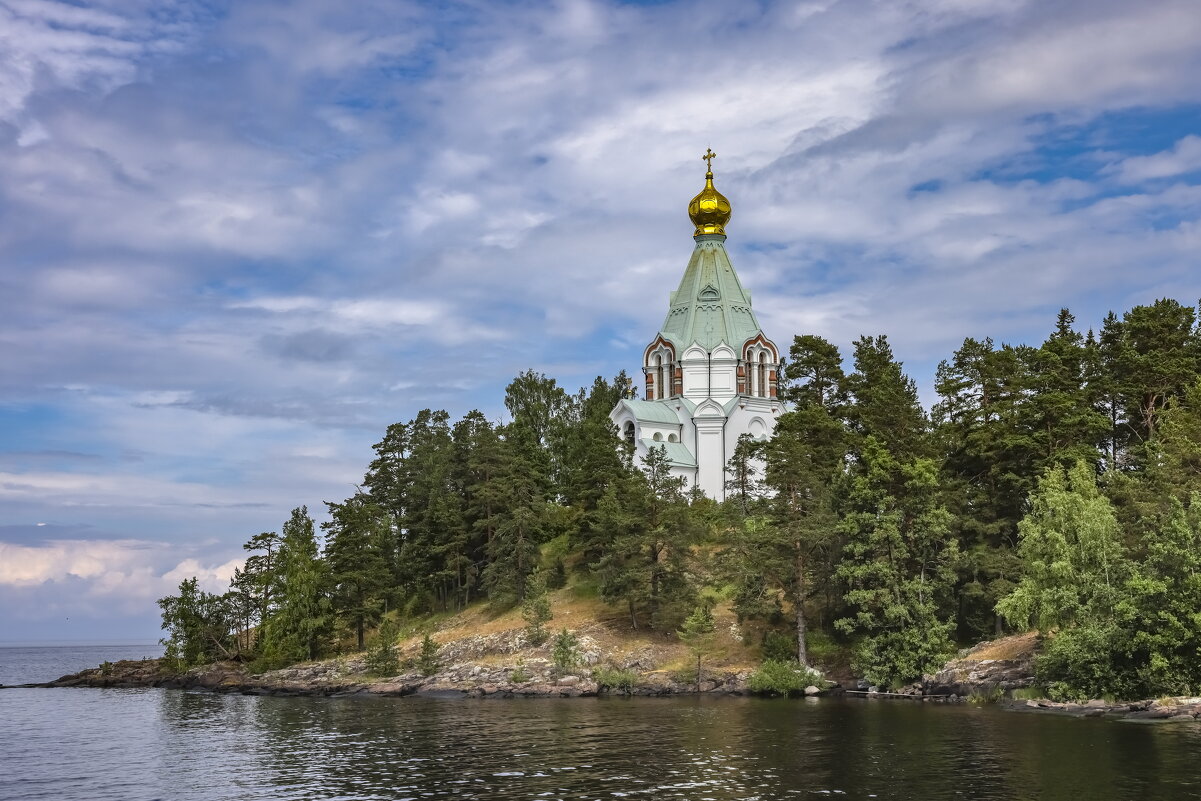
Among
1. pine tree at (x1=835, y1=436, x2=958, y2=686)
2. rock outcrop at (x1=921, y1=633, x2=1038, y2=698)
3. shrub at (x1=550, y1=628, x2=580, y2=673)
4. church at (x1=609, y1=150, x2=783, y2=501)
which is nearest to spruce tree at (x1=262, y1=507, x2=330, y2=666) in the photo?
shrub at (x1=550, y1=628, x2=580, y2=673)

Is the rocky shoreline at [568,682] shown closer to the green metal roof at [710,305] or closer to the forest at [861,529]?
the forest at [861,529]

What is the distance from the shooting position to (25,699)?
→ 6331 centimetres

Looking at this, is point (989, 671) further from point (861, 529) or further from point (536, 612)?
point (536, 612)

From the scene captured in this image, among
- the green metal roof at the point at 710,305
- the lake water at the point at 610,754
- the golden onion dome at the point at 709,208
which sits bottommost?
the lake water at the point at 610,754

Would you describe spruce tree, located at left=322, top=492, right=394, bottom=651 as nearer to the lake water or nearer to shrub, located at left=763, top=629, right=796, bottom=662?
the lake water

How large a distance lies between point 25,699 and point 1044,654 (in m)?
56.8

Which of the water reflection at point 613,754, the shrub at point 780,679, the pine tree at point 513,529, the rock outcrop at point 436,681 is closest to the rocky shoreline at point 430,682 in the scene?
the rock outcrop at point 436,681

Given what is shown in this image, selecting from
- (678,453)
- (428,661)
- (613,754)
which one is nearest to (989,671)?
(613,754)

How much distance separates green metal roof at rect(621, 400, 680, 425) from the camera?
78.2 meters

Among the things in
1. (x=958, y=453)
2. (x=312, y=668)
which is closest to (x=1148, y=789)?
(x=958, y=453)

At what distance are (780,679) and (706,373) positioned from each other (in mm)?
32371

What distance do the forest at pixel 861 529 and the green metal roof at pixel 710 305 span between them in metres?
8.93

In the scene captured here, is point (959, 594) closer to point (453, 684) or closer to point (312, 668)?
point (453, 684)

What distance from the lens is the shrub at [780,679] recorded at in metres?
52.4
